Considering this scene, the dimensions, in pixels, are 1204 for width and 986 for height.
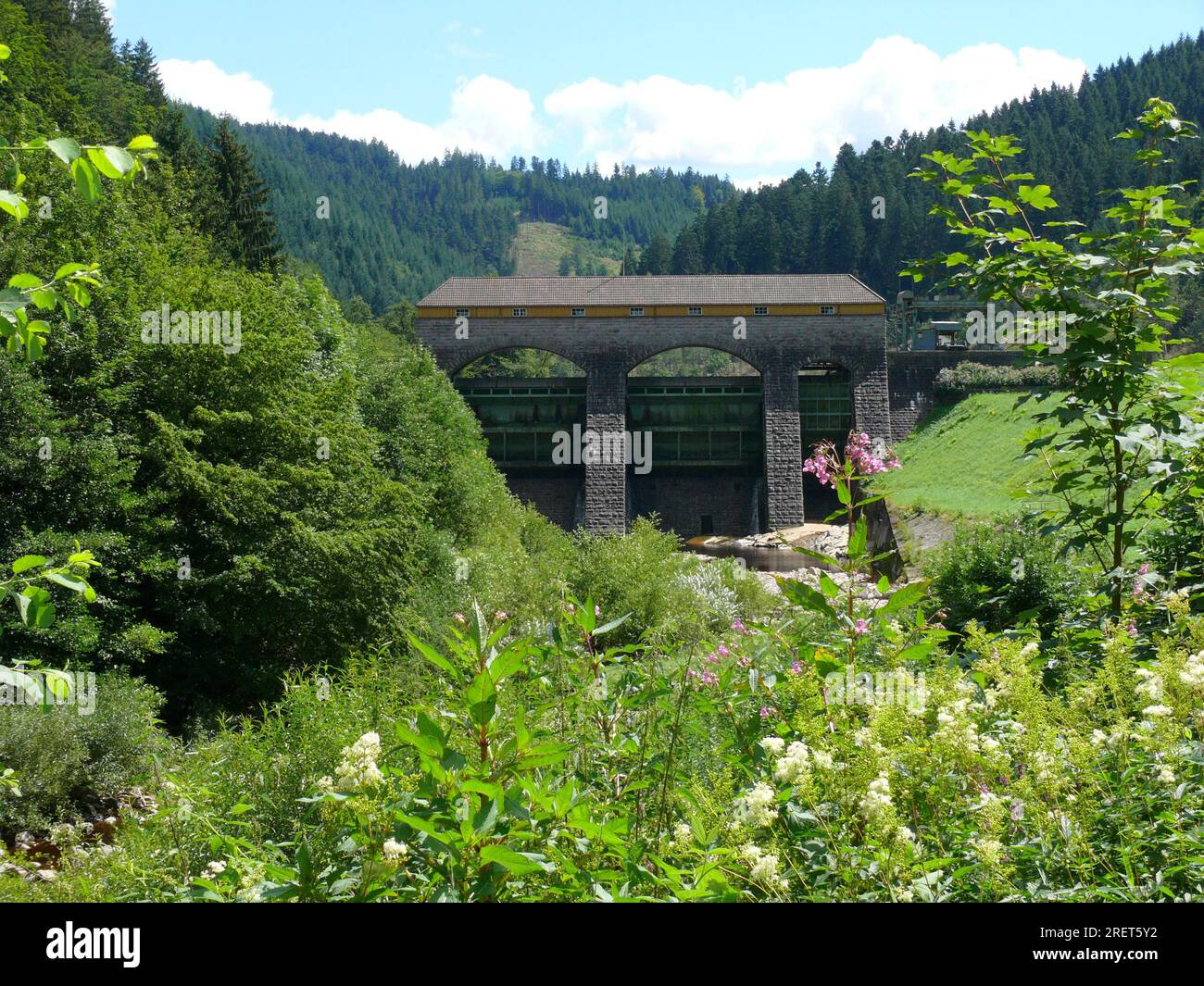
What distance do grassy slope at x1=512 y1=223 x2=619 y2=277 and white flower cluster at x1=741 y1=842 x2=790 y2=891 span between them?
170382 millimetres

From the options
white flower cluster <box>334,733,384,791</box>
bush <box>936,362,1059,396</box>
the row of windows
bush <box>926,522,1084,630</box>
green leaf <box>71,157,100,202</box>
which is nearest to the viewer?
white flower cluster <box>334,733,384,791</box>

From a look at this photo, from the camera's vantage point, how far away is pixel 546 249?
185 metres

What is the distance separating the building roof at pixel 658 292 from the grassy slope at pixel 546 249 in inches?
5067

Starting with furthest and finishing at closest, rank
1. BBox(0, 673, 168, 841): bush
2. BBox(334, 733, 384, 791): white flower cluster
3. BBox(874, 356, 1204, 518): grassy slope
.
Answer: BBox(874, 356, 1204, 518): grassy slope
BBox(0, 673, 168, 841): bush
BBox(334, 733, 384, 791): white flower cluster

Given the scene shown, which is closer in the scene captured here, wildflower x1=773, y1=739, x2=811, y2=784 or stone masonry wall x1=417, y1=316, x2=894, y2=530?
wildflower x1=773, y1=739, x2=811, y2=784

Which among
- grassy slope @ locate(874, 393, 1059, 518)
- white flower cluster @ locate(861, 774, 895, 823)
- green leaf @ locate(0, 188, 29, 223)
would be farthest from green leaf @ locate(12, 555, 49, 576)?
grassy slope @ locate(874, 393, 1059, 518)

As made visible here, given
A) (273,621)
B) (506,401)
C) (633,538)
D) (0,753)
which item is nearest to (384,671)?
(0,753)

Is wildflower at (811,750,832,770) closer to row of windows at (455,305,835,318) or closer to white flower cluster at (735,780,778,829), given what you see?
white flower cluster at (735,780,778,829)

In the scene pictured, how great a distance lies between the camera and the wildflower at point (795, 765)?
2.16 meters

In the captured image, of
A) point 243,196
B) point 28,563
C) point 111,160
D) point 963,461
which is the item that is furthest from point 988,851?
point 243,196

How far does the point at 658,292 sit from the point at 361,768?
4091cm

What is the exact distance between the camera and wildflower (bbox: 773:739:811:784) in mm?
2158

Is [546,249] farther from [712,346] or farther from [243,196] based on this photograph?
[712,346]

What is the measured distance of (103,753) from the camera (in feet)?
39.7
